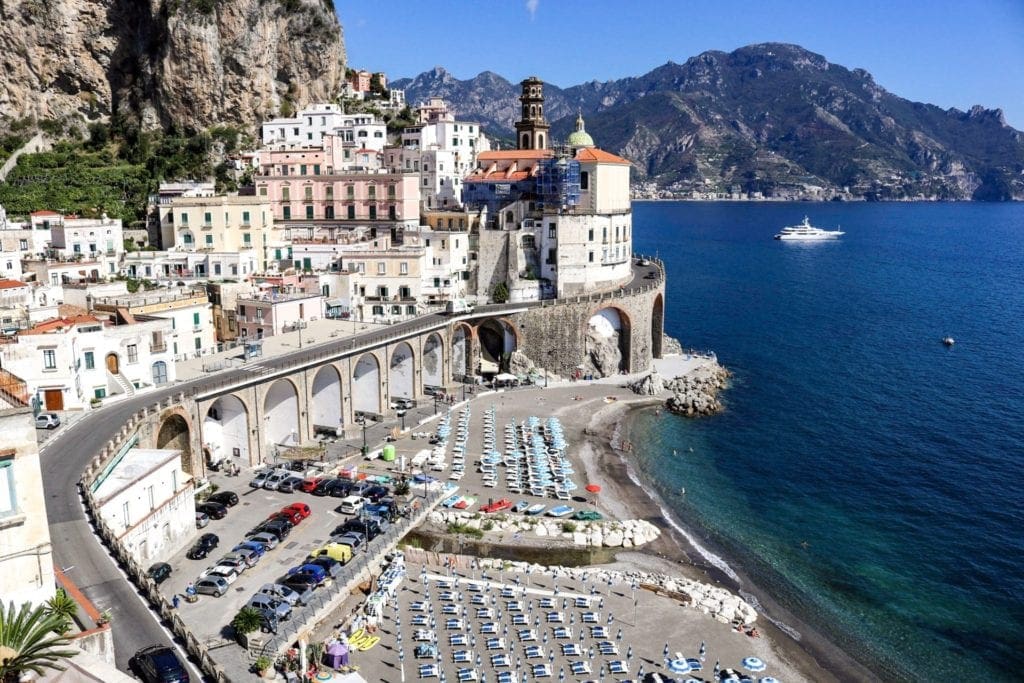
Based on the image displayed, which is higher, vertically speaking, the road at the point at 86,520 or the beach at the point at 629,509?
the road at the point at 86,520

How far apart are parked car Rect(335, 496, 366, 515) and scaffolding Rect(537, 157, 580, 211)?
41.1 m

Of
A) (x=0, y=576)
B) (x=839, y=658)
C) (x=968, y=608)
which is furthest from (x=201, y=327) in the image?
(x=968, y=608)

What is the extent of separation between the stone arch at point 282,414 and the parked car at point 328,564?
16141 millimetres

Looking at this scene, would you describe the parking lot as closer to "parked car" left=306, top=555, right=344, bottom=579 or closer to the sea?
"parked car" left=306, top=555, right=344, bottom=579

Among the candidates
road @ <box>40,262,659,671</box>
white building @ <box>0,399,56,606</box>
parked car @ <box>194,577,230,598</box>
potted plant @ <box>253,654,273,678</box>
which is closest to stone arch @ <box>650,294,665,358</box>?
road @ <box>40,262,659,671</box>

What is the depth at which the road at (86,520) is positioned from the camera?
2352 centimetres

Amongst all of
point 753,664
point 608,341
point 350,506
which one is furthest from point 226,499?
point 608,341

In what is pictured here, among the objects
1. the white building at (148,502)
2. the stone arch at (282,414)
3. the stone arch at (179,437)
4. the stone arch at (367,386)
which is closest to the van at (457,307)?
the stone arch at (367,386)

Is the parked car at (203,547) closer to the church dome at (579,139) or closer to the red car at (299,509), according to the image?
the red car at (299,509)

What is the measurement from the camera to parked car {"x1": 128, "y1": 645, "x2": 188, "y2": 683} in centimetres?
2123

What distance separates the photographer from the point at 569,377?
70562mm

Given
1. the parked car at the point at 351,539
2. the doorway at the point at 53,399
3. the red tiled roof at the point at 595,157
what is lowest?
the parked car at the point at 351,539

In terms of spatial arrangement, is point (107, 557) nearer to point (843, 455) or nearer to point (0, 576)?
point (0, 576)

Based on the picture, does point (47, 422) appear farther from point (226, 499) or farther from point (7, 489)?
point (7, 489)
